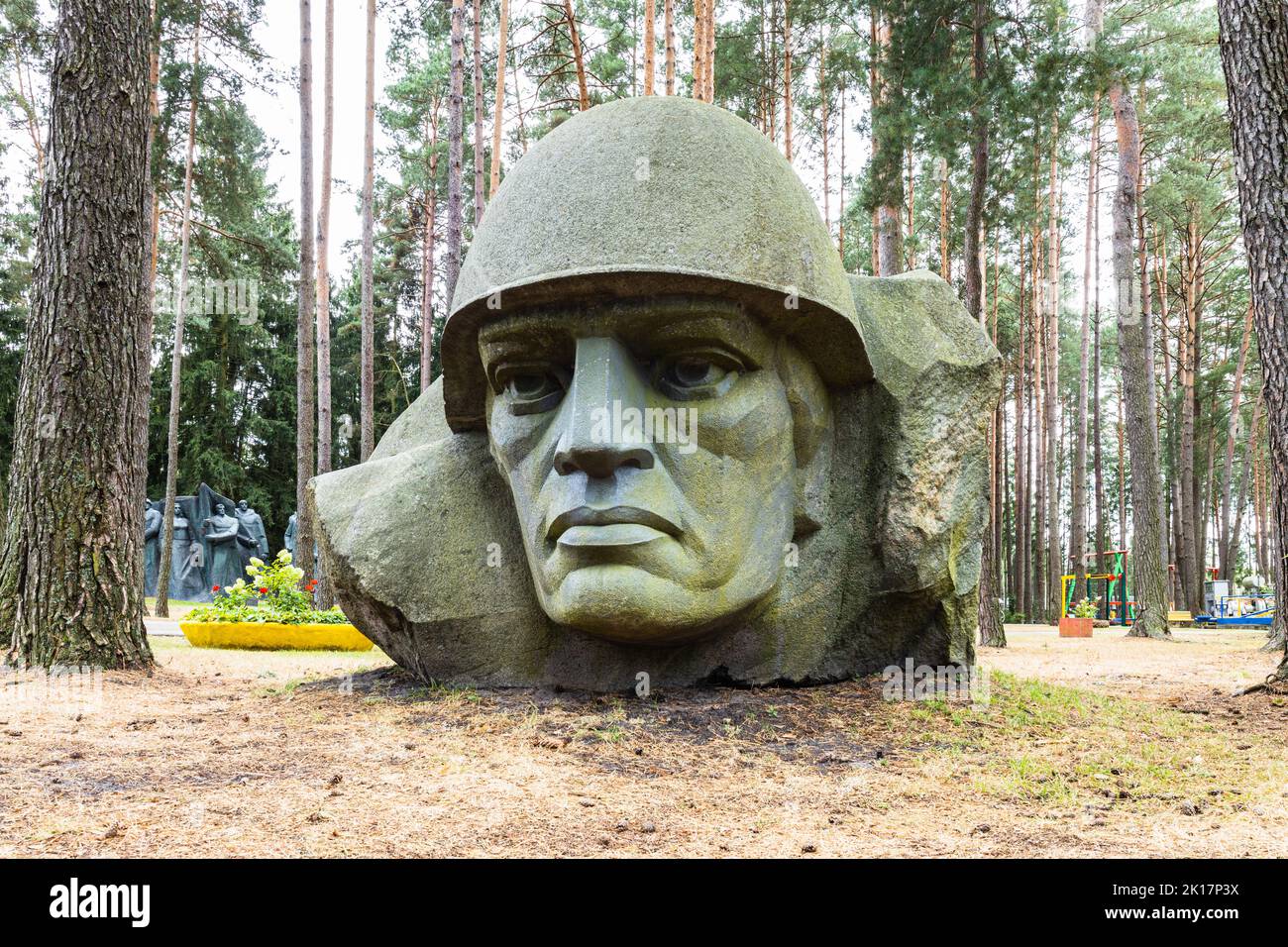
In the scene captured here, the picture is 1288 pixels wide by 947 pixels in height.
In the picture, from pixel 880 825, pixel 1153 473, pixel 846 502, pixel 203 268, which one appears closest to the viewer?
pixel 880 825

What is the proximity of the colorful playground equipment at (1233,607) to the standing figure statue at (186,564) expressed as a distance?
23.0m

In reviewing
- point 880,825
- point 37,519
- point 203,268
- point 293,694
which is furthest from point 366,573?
point 203,268

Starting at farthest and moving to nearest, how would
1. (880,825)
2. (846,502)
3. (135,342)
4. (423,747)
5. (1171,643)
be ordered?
(1171,643), (135,342), (846,502), (423,747), (880,825)

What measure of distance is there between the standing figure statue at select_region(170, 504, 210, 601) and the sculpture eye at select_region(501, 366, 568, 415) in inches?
854

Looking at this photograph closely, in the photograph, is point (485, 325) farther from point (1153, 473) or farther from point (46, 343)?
Answer: point (1153, 473)

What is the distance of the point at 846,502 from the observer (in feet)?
16.0

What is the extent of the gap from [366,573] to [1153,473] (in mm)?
10913

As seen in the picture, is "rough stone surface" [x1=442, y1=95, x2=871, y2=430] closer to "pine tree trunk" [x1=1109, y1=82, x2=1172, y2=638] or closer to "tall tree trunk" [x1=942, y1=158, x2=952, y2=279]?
"pine tree trunk" [x1=1109, y1=82, x2=1172, y2=638]

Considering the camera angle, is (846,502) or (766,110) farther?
(766,110)

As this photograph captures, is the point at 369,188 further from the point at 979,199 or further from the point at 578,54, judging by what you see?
the point at 979,199

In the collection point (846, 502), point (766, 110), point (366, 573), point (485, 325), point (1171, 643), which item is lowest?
point (1171, 643)

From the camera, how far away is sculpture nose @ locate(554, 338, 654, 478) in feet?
13.1

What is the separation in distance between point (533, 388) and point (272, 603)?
626 cm

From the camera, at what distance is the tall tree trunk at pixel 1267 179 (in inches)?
209
